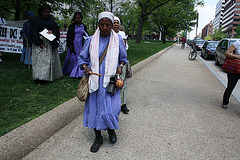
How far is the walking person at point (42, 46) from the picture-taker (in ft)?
15.4

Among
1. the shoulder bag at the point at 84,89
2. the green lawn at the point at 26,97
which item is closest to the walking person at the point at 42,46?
the green lawn at the point at 26,97

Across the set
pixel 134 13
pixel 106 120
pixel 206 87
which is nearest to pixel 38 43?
pixel 106 120

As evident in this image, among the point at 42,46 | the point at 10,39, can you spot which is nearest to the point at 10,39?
the point at 10,39

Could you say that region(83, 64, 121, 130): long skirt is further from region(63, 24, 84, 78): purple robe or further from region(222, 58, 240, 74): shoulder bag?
region(63, 24, 84, 78): purple robe

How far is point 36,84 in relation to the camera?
16.4 ft

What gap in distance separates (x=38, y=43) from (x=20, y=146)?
9.80ft

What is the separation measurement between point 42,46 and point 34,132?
2705mm

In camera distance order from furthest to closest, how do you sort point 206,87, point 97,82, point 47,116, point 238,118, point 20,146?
1. point 206,87
2. point 238,118
3. point 47,116
4. point 97,82
5. point 20,146

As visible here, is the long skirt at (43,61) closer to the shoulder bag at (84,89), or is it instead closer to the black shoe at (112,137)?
the shoulder bag at (84,89)

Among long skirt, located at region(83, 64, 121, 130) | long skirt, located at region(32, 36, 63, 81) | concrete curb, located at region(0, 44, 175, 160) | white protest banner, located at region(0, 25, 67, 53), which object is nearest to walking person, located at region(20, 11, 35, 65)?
white protest banner, located at region(0, 25, 67, 53)

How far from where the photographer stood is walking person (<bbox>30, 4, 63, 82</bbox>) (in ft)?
15.4

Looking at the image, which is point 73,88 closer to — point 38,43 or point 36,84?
point 36,84

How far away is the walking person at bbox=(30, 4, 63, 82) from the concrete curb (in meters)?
1.69

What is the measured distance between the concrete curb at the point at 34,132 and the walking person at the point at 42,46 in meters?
1.69
